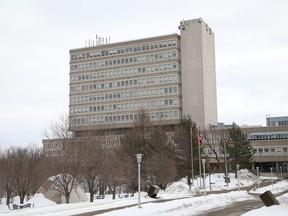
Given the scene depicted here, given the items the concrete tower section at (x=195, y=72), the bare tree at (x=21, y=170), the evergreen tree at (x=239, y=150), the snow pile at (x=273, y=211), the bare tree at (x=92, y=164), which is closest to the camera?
the snow pile at (x=273, y=211)

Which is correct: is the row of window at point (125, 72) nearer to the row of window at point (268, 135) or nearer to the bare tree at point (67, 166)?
the row of window at point (268, 135)

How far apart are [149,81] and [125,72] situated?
347 inches

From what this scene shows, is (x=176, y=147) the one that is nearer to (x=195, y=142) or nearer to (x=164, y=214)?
(x=195, y=142)

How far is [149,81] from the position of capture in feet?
419

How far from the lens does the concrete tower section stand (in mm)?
124750

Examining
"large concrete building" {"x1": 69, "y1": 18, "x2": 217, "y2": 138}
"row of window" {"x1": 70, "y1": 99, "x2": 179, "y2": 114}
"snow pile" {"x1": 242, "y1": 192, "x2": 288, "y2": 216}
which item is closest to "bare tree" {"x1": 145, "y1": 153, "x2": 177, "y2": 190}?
"snow pile" {"x1": 242, "y1": 192, "x2": 288, "y2": 216}

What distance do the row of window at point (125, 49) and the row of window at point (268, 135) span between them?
114 ft

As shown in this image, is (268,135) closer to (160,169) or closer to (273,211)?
(160,169)

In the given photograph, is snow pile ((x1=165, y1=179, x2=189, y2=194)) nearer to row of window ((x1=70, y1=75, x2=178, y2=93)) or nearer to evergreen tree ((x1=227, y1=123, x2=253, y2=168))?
evergreen tree ((x1=227, y1=123, x2=253, y2=168))

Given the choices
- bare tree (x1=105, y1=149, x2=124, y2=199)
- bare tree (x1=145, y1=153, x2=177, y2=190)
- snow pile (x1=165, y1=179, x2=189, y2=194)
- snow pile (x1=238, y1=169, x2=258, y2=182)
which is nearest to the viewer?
bare tree (x1=105, y1=149, x2=124, y2=199)

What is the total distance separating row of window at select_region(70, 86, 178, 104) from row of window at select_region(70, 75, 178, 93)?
6.72 feet

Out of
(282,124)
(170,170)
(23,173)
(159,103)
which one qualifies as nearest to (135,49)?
(159,103)

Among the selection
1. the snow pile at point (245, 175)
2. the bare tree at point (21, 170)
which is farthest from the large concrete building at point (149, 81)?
the bare tree at point (21, 170)

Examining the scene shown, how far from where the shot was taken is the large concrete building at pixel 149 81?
12531 centimetres
